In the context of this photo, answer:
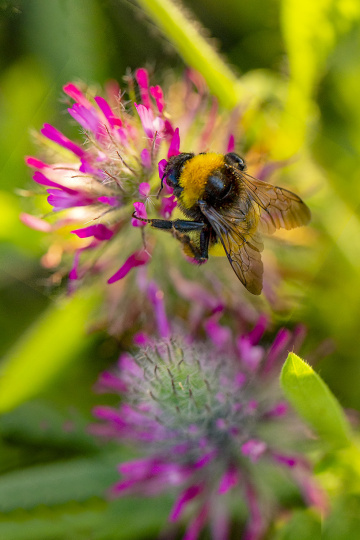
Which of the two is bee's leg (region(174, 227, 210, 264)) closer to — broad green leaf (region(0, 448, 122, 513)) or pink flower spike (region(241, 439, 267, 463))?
pink flower spike (region(241, 439, 267, 463))

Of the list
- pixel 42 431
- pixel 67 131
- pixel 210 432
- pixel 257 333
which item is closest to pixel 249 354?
pixel 257 333

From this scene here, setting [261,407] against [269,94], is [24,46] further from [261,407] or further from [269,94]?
[261,407]

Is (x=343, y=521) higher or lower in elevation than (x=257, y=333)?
lower

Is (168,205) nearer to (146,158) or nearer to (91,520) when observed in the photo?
(146,158)

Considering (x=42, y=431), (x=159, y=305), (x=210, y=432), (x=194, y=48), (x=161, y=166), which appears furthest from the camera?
(x=42, y=431)

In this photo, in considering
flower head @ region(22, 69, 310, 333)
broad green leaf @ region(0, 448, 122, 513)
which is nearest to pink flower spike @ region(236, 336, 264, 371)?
flower head @ region(22, 69, 310, 333)
